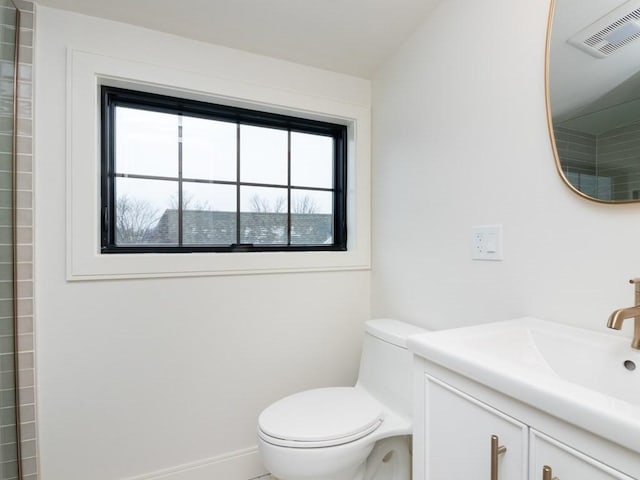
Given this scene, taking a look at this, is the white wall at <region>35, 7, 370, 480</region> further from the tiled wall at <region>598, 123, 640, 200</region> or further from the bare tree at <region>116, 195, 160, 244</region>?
the tiled wall at <region>598, 123, 640, 200</region>

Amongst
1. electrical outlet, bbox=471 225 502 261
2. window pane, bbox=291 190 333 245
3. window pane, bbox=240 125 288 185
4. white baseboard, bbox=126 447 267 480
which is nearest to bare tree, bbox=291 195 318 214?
window pane, bbox=291 190 333 245

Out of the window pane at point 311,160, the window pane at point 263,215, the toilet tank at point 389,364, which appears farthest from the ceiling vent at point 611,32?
the window pane at point 263,215

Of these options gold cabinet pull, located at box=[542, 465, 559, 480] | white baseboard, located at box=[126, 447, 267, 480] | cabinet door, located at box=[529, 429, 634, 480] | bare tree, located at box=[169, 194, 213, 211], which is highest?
bare tree, located at box=[169, 194, 213, 211]

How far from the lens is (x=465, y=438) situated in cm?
74

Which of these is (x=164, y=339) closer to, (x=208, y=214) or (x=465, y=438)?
(x=208, y=214)

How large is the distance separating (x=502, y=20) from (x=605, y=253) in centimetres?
84

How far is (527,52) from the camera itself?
107 cm

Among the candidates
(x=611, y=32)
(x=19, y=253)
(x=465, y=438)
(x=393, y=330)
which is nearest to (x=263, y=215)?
(x=393, y=330)

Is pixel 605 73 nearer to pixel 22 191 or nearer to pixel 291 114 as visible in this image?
pixel 291 114

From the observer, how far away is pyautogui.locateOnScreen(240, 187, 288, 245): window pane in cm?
173

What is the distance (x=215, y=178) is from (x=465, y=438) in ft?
4.78

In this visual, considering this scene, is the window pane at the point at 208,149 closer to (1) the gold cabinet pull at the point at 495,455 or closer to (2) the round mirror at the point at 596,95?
(2) the round mirror at the point at 596,95

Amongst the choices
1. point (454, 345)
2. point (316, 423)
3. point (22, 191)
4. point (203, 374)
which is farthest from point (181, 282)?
point (454, 345)

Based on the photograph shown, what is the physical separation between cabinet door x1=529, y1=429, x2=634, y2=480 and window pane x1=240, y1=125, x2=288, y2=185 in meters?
1.52
